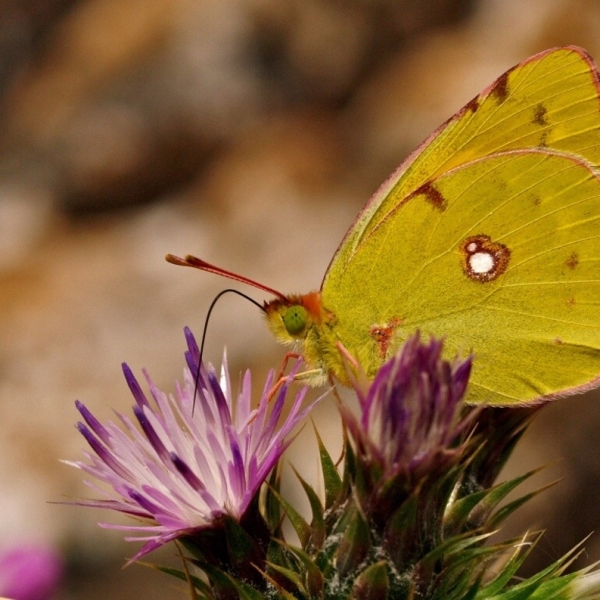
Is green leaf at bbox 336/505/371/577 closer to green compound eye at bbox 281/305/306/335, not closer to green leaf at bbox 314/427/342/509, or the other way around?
green leaf at bbox 314/427/342/509

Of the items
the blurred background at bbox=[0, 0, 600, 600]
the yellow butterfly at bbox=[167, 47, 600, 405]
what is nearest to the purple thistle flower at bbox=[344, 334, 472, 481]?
the yellow butterfly at bbox=[167, 47, 600, 405]

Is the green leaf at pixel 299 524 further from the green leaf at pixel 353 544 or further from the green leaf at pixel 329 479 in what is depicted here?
the green leaf at pixel 353 544

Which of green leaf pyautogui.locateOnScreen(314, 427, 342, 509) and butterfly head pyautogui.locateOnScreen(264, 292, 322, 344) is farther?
butterfly head pyautogui.locateOnScreen(264, 292, 322, 344)

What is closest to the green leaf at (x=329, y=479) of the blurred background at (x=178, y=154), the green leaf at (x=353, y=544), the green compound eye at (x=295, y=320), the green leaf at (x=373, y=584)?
the green leaf at (x=353, y=544)

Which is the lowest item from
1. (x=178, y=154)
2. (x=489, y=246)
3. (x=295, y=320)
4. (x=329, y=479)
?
(x=329, y=479)

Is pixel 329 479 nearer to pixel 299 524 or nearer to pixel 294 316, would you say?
pixel 299 524

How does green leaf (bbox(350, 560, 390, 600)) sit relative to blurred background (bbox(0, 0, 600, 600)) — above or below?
below

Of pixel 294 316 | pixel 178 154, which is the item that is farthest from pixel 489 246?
pixel 178 154
